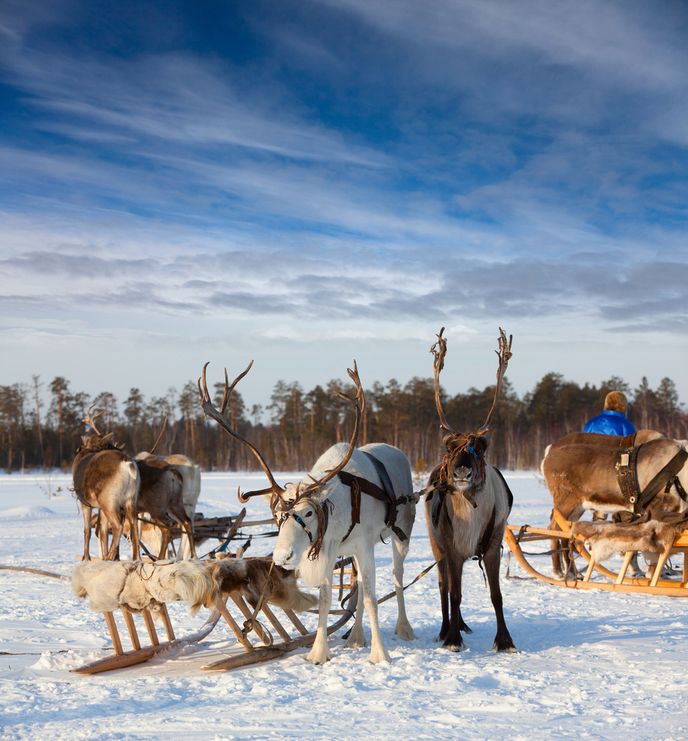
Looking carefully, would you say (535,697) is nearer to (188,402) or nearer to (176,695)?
(176,695)

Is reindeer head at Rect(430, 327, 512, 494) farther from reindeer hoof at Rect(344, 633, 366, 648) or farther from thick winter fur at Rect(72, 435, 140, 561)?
thick winter fur at Rect(72, 435, 140, 561)

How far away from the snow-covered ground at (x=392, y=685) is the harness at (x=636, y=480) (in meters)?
1.40

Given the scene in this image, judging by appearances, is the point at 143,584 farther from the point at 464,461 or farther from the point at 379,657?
the point at 464,461

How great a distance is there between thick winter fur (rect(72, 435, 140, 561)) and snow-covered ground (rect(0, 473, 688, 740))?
2351mm

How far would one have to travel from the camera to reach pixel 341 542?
628 centimetres

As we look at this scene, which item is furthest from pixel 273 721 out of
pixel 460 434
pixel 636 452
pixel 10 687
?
pixel 636 452

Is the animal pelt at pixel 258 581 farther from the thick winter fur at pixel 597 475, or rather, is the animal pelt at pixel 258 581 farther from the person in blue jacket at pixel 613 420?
the person in blue jacket at pixel 613 420

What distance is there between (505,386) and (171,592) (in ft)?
221

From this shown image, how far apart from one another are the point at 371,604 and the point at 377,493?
32.5 inches

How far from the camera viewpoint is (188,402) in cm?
7056

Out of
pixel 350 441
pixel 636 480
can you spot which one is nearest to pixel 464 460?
pixel 350 441

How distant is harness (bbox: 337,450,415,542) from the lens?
629 cm

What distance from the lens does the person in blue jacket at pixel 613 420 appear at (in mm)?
11742

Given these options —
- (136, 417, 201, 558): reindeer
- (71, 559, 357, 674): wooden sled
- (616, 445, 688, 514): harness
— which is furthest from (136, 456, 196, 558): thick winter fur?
(616, 445, 688, 514): harness
